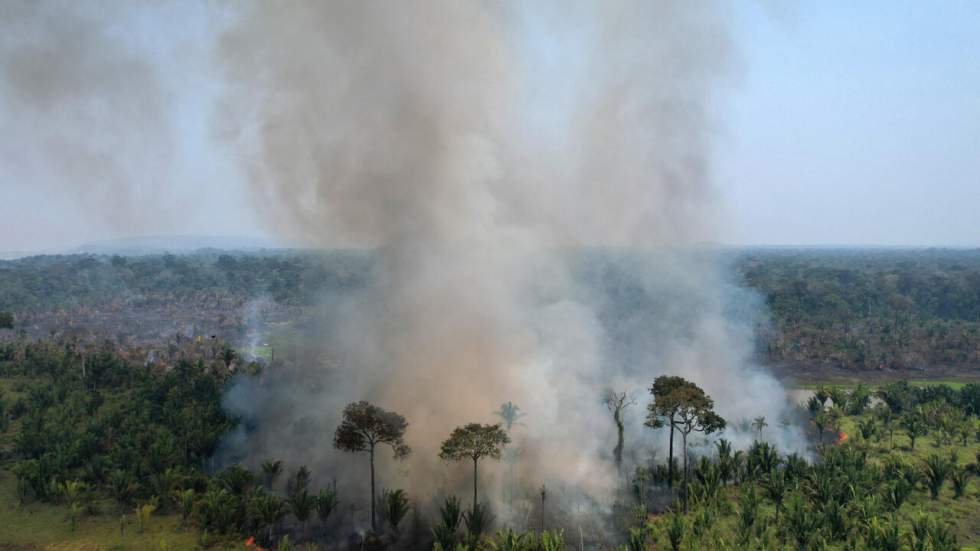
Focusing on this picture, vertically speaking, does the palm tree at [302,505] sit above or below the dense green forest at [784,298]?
below

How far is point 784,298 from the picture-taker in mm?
93062

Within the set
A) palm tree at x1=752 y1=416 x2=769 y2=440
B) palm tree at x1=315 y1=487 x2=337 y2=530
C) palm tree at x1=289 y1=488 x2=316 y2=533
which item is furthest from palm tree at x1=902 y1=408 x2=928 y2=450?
palm tree at x1=289 y1=488 x2=316 y2=533

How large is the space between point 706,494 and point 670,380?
208 inches

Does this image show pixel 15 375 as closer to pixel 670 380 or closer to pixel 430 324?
pixel 430 324

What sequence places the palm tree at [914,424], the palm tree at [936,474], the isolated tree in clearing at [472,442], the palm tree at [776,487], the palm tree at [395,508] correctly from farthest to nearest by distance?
the palm tree at [914,424] → the palm tree at [936,474] → the palm tree at [776,487] → the palm tree at [395,508] → the isolated tree in clearing at [472,442]

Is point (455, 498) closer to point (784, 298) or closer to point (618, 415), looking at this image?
point (618, 415)

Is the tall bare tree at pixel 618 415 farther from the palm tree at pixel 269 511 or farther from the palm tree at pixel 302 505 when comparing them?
the palm tree at pixel 269 511

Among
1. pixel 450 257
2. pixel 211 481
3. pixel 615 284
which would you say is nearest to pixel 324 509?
pixel 211 481

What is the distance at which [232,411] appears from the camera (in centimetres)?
3656

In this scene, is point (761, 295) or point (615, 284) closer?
point (615, 284)

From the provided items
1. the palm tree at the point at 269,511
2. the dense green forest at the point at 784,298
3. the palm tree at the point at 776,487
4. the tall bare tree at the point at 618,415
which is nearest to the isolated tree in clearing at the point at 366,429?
the palm tree at the point at 269,511

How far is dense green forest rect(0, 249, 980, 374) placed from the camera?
2660 inches

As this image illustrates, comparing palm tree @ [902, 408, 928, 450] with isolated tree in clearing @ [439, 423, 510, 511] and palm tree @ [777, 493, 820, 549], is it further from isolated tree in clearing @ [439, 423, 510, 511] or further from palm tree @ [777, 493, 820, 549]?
isolated tree in clearing @ [439, 423, 510, 511]

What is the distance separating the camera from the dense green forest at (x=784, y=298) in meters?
67.6
